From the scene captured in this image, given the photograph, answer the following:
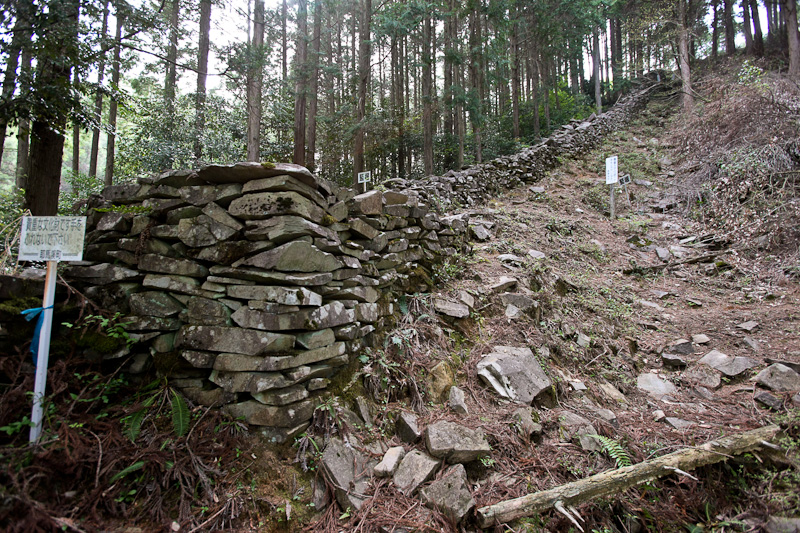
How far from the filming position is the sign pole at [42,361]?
2.11 meters

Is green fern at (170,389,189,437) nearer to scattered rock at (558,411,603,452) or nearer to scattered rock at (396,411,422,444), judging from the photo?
scattered rock at (396,411,422,444)

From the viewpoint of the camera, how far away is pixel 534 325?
4.31 metres

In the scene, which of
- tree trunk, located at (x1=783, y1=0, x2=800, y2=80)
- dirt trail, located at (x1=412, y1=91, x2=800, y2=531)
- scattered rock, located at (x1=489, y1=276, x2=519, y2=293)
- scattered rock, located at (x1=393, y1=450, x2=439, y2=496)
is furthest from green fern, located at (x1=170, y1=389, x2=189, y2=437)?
tree trunk, located at (x1=783, y1=0, x2=800, y2=80)

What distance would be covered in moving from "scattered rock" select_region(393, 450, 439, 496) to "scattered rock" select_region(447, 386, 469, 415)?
608 mm

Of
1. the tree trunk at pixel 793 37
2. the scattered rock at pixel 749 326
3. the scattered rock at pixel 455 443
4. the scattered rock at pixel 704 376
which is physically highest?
the tree trunk at pixel 793 37

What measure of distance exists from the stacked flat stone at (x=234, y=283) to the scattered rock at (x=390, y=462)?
0.63m

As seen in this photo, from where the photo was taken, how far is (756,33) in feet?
57.9

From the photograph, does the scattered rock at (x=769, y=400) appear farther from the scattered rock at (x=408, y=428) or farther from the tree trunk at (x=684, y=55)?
the tree trunk at (x=684, y=55)

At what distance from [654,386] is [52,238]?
559 centimetres

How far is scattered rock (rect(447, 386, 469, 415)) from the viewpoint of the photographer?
3.14m

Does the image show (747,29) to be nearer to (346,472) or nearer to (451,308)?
(451,308)

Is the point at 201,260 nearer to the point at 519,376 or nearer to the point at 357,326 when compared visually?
the point at 357,326

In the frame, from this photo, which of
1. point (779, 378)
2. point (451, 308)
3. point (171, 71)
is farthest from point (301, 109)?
point (779, 378)

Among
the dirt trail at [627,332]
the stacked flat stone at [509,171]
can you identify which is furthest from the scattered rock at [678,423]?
the stacked flat stone at [509,171]
